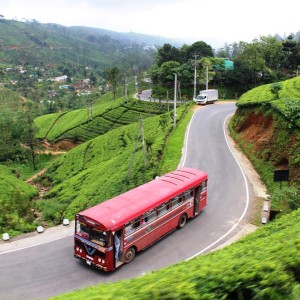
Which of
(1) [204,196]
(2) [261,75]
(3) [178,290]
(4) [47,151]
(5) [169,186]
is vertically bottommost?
(4) [47,151]

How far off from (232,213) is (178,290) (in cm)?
1594

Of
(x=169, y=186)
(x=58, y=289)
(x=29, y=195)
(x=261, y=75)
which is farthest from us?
(x=261, y=75)

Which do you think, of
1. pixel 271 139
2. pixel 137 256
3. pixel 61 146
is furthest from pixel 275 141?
pixel 61 146

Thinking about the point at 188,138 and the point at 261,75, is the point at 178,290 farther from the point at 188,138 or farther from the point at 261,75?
the point at 261,75

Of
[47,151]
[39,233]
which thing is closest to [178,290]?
[39,233]

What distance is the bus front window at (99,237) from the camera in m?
14.4

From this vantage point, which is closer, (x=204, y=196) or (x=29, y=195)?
(x=204, y=196)

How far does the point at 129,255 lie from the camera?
1556cm

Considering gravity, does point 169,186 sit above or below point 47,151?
above

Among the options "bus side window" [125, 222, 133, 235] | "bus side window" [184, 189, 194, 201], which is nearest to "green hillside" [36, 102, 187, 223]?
"bus side window" [125, 222, 133, 235]

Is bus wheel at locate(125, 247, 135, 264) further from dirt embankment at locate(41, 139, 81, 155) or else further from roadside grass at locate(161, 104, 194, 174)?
dirt embankment at locate(41, 139, 81, 155)

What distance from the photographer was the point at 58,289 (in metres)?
14.0

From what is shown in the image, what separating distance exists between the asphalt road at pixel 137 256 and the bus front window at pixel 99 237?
4.99ft

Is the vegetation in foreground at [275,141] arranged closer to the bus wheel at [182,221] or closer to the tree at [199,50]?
the bus wheel at [182,221]
